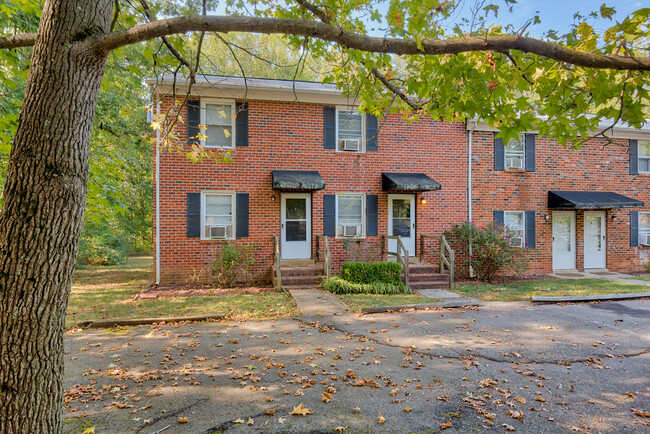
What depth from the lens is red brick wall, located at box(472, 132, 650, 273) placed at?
12.0 meters

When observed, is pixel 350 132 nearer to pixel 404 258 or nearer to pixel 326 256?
pixel 326 256

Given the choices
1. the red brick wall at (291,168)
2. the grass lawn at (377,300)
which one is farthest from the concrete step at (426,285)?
the red brick wall at (291,168)

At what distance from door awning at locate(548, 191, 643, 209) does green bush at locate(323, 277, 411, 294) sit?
683 cm

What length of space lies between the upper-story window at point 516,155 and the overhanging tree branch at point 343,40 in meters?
10.4

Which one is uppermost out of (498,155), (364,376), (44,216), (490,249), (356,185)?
(498,155)

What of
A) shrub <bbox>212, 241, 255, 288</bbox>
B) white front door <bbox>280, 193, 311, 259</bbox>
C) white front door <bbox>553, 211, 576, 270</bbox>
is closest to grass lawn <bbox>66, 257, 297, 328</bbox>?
shrub <bbox>212, 241, 255, 288</bbox>

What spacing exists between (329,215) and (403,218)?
254 centimetres

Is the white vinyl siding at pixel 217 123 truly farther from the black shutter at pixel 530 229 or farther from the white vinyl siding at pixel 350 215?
the black shutter at pixel 530 229

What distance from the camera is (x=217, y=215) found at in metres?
10.5

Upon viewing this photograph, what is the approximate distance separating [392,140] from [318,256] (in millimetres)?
4449

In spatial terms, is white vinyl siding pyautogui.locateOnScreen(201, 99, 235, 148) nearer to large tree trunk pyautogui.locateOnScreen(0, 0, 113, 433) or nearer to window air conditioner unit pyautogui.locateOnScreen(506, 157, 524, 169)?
large tree trunk pyautogui.locateOnScreen(0, 0, 113, 433)

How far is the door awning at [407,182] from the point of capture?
1054cm

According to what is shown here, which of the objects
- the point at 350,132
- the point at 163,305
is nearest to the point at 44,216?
the point at 163,305

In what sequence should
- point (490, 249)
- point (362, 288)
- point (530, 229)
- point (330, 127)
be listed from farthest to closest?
point (530, 229)
point (330, 127)
point (490, 249)
point (362, 288)
